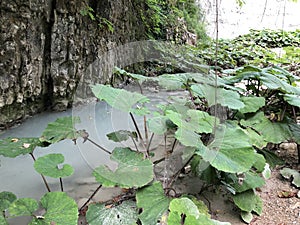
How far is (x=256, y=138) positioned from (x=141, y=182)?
0.64 m

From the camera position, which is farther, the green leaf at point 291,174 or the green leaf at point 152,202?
the green leaf at point 291,174

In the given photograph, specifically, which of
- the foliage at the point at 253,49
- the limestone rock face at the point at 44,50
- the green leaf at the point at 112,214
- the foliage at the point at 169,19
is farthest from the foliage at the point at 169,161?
the foliage at the point at 169,19

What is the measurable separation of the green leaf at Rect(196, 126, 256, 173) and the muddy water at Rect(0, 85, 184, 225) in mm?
489

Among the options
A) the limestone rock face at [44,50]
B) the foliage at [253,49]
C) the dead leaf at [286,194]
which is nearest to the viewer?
the dead leaf at [286,194]

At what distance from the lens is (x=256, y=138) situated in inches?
51.4

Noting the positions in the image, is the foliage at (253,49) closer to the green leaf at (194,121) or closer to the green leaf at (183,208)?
the green leaf at (194,121)

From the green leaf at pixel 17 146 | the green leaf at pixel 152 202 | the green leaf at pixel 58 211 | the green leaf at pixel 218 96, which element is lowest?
the green leaf at pixel 152 202

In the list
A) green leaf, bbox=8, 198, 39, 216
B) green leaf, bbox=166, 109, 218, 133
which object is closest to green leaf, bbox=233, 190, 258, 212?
green leaf, bbox=166, 109, 218, 133

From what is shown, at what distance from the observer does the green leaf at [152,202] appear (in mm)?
907

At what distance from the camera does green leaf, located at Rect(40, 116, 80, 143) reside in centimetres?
112

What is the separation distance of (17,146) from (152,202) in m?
0.59

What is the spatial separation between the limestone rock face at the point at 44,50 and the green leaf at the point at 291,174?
1714 millimetres

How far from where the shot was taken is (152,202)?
955 millimetres

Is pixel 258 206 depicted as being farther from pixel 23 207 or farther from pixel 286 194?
pixel 23 207
